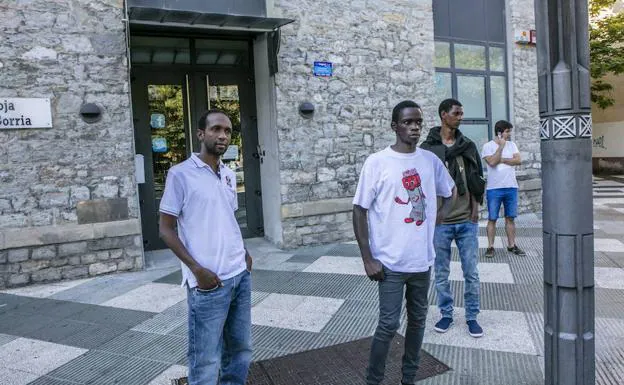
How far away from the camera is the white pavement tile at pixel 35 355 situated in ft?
11.9

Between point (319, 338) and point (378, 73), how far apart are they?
211 inches

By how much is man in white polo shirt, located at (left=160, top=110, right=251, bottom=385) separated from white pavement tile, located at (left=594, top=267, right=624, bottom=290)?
174 inches

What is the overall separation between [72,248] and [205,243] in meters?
4.52

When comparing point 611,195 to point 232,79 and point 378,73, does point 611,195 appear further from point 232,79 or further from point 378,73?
point 232,79

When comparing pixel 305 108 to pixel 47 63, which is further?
pixel 305 108

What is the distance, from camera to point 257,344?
3930 millimetres

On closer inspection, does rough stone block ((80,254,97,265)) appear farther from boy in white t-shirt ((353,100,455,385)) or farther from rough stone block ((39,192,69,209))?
boy in white t-shirt ((353,100,455,385))

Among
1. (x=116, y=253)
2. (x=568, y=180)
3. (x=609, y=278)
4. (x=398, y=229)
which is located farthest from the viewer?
(x=116, y=253)

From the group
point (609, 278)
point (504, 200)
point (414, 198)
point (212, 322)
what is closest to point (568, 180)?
point (414, 198)

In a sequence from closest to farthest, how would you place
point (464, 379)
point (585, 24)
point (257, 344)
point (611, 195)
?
point (585, 24) → point (464, 379) → point (257, 344) → point (611, 195)

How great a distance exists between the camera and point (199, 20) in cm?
648

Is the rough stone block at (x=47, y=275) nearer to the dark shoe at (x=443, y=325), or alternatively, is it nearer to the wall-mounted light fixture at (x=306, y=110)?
the wall-mounted light fixture at (x=306, y=110)

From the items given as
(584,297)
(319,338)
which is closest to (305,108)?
(319,338)

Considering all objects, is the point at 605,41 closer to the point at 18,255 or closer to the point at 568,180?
the point at 568,180
